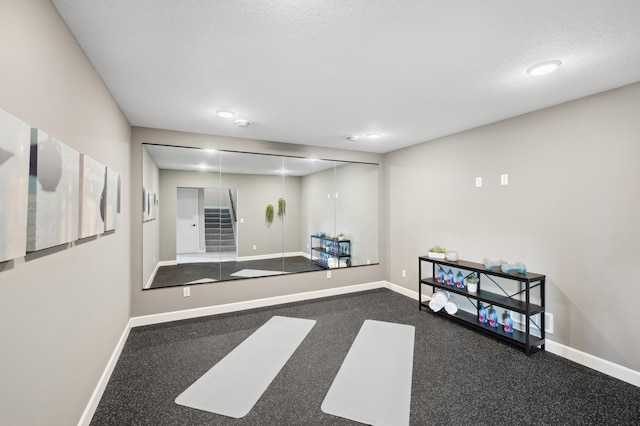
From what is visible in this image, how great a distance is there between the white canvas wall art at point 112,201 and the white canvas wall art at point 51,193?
65cm

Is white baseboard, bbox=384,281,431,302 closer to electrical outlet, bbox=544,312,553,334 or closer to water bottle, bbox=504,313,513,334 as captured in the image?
water bottle, bbox=504,313,513,334

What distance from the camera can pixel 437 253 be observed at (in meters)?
3.90

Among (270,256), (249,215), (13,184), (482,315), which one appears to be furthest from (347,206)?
(13,184)

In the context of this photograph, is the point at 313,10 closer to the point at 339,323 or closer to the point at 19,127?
the point at 19,127

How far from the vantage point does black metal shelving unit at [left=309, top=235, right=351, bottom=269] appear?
4734mm

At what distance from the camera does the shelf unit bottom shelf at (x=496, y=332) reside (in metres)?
2.82

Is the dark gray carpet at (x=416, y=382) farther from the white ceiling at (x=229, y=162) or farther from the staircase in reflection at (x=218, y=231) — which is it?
the white ceiling at (x=229, y=162)

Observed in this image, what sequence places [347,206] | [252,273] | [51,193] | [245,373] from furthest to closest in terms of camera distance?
1. [347,206]
2. [252,273]
3. [245,373]
4. [51,193]

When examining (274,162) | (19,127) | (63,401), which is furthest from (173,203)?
(19,127)

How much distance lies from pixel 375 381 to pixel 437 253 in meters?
2.10

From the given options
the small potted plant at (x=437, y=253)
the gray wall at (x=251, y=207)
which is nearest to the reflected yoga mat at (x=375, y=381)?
the small potted plant at (x=437, y=253)

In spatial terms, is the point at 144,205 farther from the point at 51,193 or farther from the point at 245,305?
the point at 51,193

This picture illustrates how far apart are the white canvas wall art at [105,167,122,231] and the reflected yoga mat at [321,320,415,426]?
7.08 feet

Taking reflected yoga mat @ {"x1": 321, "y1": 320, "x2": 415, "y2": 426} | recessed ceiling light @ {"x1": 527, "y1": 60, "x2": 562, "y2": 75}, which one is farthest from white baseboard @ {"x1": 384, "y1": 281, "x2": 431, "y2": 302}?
recessed ceiling light @ {"x1": 527, "y1": 60, "x2": 562, "y2": 75}
